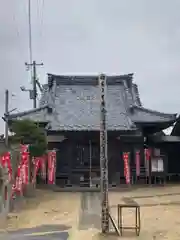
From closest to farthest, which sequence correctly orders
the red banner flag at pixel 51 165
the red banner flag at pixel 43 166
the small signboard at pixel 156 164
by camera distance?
the red banner flag at pixel 51 165, the red banner flag at pixel 43 166, the small signboard at pixel 156 164

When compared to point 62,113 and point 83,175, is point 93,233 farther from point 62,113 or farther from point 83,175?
point 62,113

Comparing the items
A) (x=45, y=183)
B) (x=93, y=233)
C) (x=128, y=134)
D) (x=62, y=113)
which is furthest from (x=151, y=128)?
(x=93, y=233)

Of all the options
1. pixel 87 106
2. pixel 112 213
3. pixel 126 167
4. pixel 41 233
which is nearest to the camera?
pixel 41 233

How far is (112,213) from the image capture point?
13367 mm

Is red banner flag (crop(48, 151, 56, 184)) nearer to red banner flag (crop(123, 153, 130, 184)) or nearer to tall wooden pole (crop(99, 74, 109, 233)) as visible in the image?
red banner flag (crop(123, 153, 130, 184))

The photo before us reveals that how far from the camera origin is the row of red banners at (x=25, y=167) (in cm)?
1359

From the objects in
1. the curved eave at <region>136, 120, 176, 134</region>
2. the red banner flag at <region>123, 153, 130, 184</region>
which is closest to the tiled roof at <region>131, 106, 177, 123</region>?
the curved eave at <region>136, 120, 176, 134</region>

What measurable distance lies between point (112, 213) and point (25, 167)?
4657 millimetres

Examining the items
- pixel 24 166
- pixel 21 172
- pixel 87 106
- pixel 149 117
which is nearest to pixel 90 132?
pixel 87 106

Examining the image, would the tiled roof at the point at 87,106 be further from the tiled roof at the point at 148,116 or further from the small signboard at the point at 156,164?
the small signboard at the point at 156,164

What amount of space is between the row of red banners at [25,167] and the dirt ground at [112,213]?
95 centimetres

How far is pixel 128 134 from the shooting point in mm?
23859

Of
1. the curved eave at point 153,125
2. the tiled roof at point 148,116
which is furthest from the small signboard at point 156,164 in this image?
the tiled roof at point 148,116

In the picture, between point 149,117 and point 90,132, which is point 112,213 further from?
point 149,117
